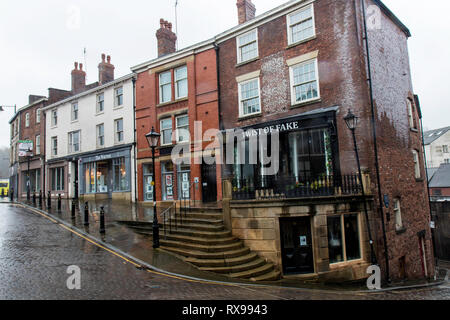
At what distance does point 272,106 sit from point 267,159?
2.76 metres

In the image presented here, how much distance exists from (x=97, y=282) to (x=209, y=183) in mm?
10957

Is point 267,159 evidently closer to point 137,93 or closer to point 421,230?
point 421,230

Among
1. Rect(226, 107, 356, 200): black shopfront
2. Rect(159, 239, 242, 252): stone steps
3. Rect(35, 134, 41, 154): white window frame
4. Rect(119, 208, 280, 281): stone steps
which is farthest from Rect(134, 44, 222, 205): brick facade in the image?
Rect(35, 134, 41, 154): white window frame

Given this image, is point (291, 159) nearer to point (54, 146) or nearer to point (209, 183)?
point (209, 183)

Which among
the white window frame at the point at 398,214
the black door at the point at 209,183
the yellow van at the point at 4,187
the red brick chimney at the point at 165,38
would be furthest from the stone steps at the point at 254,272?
the yellow van at the point at 4,187

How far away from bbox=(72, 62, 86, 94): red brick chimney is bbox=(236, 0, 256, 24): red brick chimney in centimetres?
1888

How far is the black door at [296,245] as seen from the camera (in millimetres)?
10398

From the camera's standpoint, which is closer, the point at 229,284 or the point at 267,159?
the point at 229,284

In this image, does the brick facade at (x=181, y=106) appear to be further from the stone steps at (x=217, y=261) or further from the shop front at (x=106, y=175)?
the stone steps at (x=217, y=261)

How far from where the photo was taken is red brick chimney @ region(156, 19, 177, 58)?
21391 millimetres

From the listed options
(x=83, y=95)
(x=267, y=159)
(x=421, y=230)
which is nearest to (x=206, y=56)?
(x=267, y=159)

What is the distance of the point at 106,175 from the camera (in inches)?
986

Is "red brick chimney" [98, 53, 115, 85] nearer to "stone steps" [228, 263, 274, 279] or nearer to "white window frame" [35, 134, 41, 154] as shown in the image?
"white window frame" [35, 134, 41, 154]
